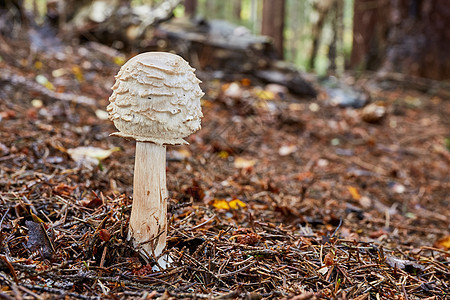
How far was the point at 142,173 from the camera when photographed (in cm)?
208

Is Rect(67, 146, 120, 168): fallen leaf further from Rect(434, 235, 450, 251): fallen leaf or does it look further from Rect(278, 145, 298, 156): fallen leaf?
Rect(434, 235, 450, 251): fallen leaf

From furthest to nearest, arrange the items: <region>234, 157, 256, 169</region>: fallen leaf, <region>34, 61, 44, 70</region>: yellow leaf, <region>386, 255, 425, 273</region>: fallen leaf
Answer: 1. <region>34, 61, 44, 70</region>: yellow leaf
2. <region>234, 157, 256, 169</region>: fallen leaf
3. <region>386, 255, 425, 273</region>: fallen leaf

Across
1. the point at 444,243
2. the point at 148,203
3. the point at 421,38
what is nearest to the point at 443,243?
the point at 444,243

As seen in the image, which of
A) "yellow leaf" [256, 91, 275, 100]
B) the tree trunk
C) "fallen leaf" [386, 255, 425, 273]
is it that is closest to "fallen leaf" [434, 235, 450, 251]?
"fallen leaf" [386, 255, 425, 273]

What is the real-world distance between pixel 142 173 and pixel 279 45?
8.77 metres

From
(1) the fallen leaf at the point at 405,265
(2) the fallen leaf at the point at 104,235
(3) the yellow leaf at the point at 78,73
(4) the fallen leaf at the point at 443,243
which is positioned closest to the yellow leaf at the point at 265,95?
(3) the yellow leaf at the point at 78,73

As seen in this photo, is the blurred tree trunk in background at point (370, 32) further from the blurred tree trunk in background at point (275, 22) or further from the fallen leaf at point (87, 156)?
the fallen leaf at point (87, 156)

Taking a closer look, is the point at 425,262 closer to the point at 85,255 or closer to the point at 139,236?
the point at 139,236

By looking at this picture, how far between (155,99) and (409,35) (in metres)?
8.07

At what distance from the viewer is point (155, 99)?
184cm

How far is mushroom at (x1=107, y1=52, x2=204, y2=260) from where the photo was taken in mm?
1837

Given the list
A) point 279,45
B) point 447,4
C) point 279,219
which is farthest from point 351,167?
point 279,45

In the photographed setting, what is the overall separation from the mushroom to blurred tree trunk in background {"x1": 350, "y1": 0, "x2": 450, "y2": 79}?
785cm

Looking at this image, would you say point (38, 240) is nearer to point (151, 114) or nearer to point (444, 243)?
point (151, 114)
